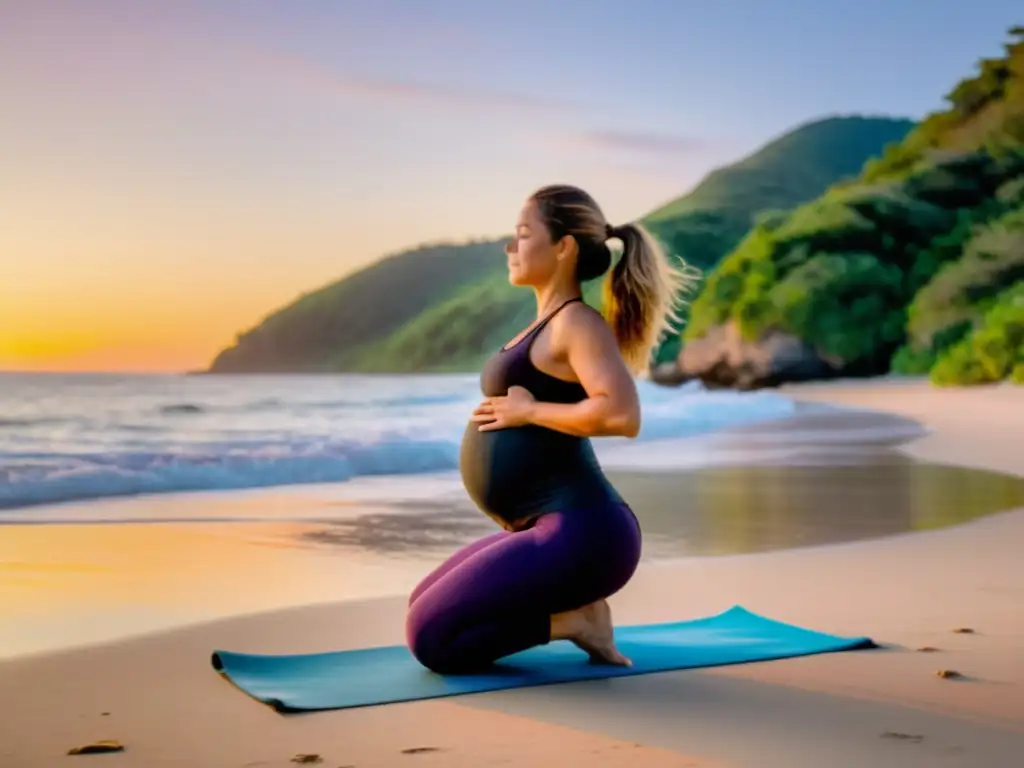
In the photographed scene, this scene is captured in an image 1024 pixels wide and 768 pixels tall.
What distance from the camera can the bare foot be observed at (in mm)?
4180

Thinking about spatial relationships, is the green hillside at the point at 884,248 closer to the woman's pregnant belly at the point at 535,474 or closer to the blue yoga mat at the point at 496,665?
the blue yoga mat at the point at 496,665

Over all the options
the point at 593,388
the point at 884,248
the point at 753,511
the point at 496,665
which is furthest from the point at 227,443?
the point at 884,248

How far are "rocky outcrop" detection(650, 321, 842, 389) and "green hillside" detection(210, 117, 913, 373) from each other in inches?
1428

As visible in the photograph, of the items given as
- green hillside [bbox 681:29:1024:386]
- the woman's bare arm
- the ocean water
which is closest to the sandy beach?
the woman's bare arm

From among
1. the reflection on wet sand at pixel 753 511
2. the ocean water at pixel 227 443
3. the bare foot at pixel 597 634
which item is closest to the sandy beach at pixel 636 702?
the bare foot at pixel 597 634

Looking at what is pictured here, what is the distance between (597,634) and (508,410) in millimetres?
773

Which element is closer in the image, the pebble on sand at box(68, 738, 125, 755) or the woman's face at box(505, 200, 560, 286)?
the pebble on sand at box(68, 738, 125, 755)

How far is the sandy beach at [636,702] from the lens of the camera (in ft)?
10.6

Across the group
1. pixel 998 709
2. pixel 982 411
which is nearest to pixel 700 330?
pixel 982 411

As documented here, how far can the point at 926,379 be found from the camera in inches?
1686

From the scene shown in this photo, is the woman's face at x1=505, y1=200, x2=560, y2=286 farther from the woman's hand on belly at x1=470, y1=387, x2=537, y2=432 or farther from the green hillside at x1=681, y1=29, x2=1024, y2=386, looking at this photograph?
the green hillside at x1=681, y1=29, x2=1024, y2=386

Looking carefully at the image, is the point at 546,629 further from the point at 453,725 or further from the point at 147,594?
the point at 147,594

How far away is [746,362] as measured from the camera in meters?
52.3

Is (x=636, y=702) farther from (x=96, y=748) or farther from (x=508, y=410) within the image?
(x=96, y=748)
